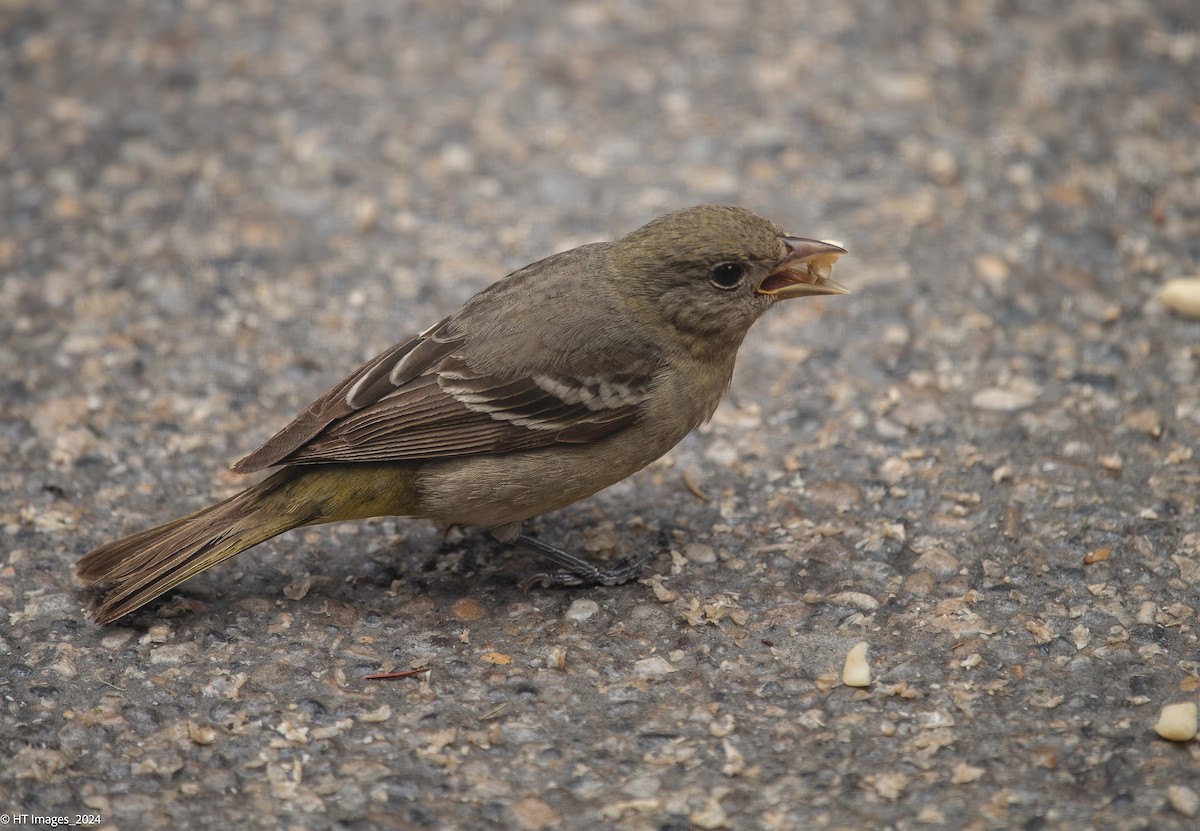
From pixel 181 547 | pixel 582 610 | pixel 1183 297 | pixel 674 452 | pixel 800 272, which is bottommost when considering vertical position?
pixel 582 610

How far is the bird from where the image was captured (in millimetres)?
4422

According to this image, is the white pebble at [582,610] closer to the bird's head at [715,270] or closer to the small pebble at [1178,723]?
the bird's head at [715,270]

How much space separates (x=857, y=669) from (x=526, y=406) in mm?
1421

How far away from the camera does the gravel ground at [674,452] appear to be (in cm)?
388

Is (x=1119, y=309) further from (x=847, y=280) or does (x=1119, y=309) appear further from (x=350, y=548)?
(x=350, y=548)

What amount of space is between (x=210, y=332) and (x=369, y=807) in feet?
9.56

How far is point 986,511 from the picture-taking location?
4.95m

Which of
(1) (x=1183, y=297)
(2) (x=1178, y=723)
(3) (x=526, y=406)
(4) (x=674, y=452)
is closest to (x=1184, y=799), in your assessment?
(2) (x=1178, y=723)

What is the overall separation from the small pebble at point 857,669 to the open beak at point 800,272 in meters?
1.27

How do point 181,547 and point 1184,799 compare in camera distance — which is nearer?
point 1184,799

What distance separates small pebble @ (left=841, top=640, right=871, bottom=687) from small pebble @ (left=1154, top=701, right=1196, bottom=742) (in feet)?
2.84

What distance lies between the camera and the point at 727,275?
15.1 ft

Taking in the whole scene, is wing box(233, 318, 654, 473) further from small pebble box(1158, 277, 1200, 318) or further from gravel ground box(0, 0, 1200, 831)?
small pebble box(1158, 277, 1200, 318)

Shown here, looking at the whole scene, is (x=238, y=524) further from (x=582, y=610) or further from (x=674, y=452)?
(x=674, y=452)
